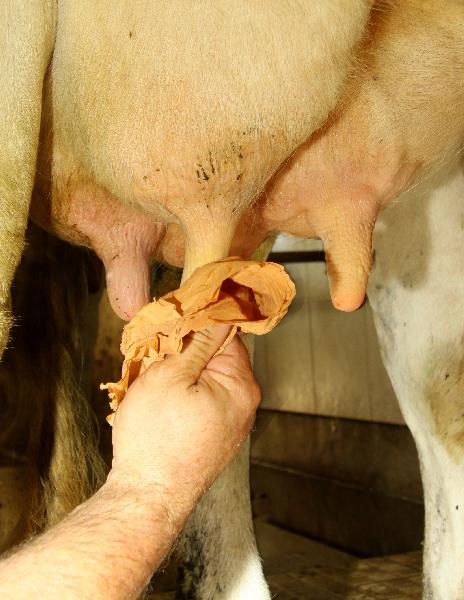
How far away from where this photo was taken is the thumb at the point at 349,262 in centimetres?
Result: 80

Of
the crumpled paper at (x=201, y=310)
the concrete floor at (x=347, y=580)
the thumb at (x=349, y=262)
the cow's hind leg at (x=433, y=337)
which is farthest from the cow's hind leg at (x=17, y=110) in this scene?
the concrete floor at (x=347, y=580)

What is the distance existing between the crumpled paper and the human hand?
18 millimetres

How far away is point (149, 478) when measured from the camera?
2.07ft

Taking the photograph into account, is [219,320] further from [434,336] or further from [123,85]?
[434,336]

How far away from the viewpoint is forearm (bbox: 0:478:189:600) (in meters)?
0.55

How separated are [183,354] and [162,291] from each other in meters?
0.73

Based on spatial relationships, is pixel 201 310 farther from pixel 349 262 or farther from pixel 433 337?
pixel 433 337

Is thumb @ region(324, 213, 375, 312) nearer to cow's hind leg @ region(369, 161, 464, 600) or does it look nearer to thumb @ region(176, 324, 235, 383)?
thumb @ region(176, 324, 235, 383)

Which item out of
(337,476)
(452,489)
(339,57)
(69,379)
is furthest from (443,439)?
(337,476)

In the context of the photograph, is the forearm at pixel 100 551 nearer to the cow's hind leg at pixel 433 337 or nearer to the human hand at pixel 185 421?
the human hand at pixel 185 421

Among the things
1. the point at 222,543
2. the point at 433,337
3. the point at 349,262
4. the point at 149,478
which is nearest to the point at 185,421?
the point at 149,478

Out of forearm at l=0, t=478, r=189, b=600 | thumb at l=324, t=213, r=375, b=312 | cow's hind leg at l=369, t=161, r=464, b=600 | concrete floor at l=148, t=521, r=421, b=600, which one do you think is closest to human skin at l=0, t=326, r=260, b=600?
forearm at l=0, t=478, r=189, b=600

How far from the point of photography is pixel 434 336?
44.9 inches

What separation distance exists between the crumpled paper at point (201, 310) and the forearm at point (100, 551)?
115 mm
